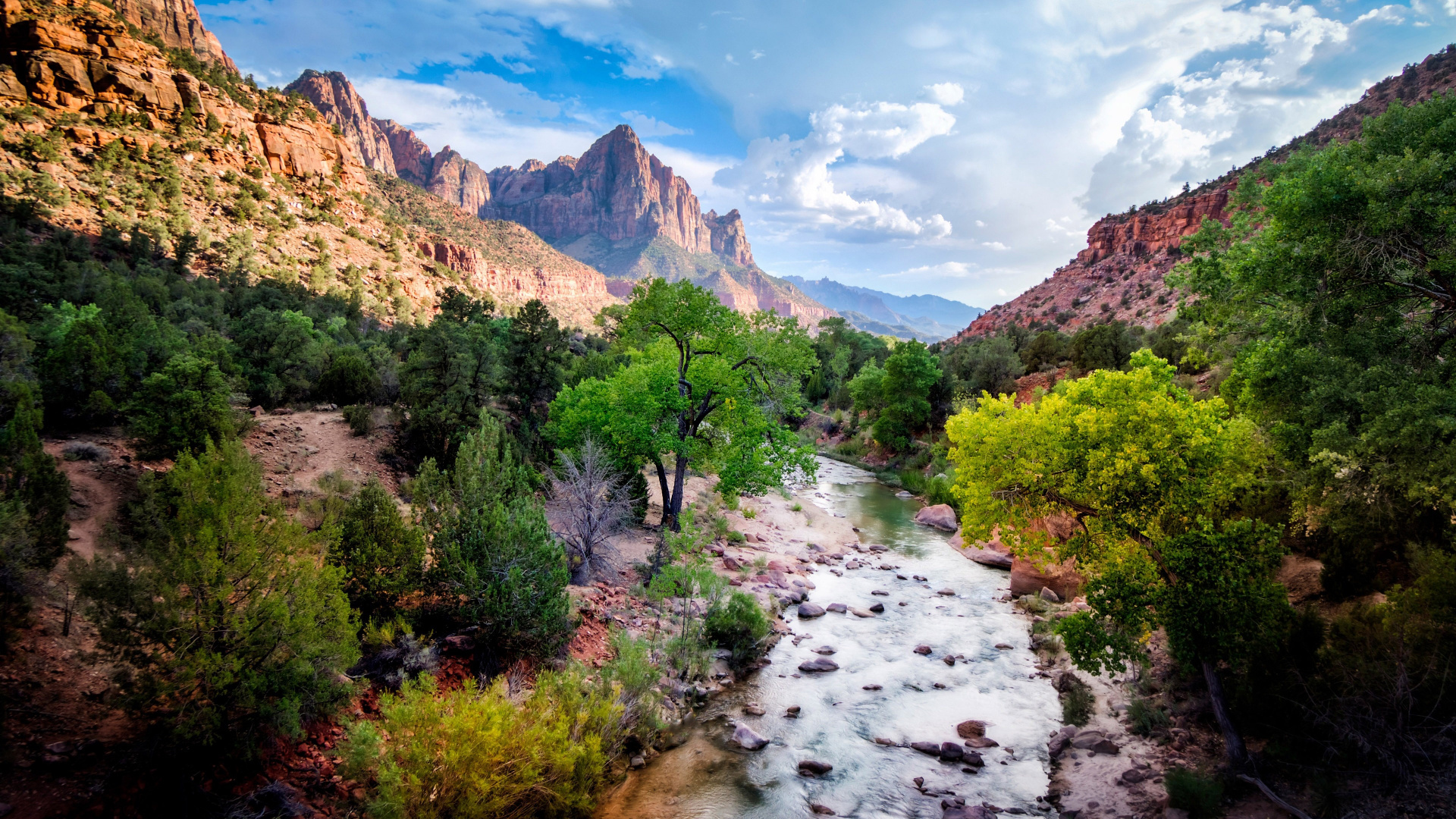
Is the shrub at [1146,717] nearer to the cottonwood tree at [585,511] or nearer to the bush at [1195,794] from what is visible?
the bush at [1195,794]

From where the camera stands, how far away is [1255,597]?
25.1ft

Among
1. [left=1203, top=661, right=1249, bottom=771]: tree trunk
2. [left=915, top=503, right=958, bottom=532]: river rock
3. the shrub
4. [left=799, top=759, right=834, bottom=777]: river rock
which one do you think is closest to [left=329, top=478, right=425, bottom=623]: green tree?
[left=799, top=759, right=834, bottom=777]: river rock

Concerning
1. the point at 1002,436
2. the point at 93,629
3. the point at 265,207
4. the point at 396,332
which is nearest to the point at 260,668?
the point at 93,629

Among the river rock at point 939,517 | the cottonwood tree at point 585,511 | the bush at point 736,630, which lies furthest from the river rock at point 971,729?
the river rock at point 939,517

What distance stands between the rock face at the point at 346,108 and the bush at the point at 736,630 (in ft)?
673

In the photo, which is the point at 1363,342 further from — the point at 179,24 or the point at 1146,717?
the point at 179,24

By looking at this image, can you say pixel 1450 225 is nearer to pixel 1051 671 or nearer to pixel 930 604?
pixel 1051 671

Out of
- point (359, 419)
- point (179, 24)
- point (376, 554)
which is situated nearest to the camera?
point (376, 554)

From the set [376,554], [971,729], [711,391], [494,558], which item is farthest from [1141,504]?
[376,554]

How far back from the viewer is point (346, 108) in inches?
7259

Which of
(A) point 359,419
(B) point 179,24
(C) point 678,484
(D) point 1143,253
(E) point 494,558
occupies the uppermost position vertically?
(B) point 179,24

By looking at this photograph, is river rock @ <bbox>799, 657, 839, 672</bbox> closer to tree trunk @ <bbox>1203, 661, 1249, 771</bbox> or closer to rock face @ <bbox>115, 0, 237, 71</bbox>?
tree trunk @ <bbox>1203, 661, 1249, 771</bbox>

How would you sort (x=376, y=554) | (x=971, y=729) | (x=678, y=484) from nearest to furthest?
1. (x=376, y=554)
2. (x=971, y=729)
3. (x=678, y=484)

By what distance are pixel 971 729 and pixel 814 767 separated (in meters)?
3.51
